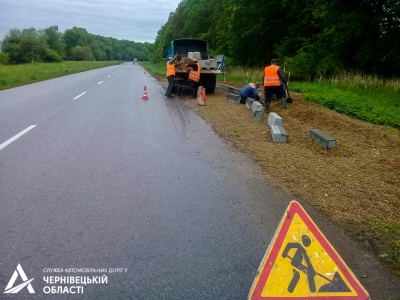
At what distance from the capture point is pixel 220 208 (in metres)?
4.21

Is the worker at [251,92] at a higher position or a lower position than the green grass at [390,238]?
higher

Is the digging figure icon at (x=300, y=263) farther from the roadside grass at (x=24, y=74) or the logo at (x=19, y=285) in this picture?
the roadside grass at (x=24, y=74)

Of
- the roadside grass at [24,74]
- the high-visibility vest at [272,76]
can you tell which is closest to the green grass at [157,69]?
the roadside grass at [24,74]


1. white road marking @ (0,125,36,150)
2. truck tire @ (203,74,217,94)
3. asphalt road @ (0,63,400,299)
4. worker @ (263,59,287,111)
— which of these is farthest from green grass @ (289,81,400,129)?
white road marking @ (0,125,36,150)

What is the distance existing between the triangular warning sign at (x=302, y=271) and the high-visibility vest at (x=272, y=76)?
9.47 metres

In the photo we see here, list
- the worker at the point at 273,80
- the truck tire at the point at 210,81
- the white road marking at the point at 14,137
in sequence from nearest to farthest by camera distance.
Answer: the white road marking at the point at 14,137 < the worker at the point at 273,80 < the truck tire at the point at 210,81

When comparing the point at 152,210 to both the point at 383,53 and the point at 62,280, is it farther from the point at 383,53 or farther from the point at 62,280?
the point at 383,53

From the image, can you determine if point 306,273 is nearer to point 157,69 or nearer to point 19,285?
point 19,285

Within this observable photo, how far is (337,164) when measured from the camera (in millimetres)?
6168

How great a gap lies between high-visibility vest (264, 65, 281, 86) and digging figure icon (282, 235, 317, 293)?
954cm

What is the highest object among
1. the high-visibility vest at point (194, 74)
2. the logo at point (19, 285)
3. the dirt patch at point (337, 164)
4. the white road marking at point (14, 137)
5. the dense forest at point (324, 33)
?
the dense forest at point (324, 33)

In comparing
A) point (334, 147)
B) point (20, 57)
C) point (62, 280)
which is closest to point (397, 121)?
point (334, 147)

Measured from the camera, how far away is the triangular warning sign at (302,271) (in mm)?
2252

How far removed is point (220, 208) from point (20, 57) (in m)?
105
